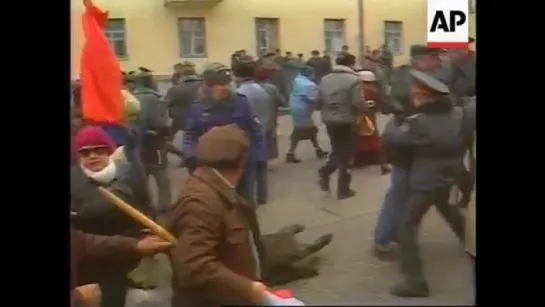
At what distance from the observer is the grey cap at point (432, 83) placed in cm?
406

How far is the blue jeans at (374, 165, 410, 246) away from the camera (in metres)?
4.11

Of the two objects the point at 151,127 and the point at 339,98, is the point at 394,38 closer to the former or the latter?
the point at 339,98

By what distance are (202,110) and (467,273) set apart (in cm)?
144

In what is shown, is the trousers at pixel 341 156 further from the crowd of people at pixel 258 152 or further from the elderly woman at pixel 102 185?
the elderly woman at pixel 102 185

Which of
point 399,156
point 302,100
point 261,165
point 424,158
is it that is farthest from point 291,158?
point 424,158

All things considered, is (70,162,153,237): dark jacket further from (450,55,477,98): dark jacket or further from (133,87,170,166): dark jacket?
(450,55,477,98): dark jacket

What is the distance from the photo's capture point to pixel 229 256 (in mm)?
4082

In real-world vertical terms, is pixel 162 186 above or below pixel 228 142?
below

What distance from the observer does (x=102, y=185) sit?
4160 millimetres

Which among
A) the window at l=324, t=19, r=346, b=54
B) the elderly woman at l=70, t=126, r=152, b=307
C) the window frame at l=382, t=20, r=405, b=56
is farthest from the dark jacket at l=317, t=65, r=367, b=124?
the elderly woman at l=70, t=126, r=152, b=307

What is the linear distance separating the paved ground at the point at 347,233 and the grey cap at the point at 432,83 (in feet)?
Answer: 1.55

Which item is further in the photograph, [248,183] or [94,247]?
[94,247]

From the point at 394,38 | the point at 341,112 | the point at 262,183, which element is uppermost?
the point at 394,38

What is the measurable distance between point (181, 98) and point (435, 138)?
1.18 meters
